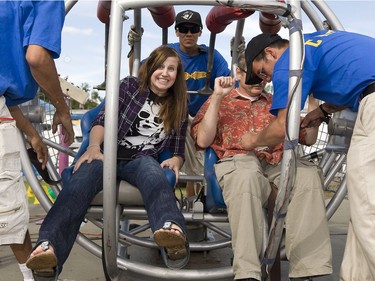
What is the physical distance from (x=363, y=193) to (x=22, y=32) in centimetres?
147

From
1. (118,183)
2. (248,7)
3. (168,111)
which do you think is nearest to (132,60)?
(168,111)

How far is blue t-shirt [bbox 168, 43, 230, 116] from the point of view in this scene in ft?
12.0

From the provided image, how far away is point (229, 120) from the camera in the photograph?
2688 mm

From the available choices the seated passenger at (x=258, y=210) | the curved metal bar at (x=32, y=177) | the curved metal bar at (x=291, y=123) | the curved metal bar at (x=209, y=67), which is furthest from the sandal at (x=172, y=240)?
the curved metal bar at (x=209, y=67)

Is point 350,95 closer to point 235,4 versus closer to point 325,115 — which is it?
point 325,115

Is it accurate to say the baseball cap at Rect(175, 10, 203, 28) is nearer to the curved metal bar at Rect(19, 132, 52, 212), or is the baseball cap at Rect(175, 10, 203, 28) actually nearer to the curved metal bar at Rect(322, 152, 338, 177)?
the curved metal bar at Rect(322, 152, 338, 177)

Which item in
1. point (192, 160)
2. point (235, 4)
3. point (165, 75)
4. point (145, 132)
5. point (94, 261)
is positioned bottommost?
point (94, 261)

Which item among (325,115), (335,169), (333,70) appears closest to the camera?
(333,70)

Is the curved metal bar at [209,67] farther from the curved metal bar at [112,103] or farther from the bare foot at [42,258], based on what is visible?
the bare foot at [42,258]

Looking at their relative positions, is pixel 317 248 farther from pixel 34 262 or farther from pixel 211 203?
pixel 34 262

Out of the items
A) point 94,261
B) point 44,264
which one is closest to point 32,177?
point 44,264

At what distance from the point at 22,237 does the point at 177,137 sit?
0.86 meters

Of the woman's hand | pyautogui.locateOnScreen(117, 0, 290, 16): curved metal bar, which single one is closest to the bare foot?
the woman's hand

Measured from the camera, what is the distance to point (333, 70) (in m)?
2.08
